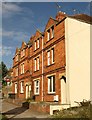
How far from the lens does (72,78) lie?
2319 centimetres

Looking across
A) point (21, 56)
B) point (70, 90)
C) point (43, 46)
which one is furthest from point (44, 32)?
point (21, 56)

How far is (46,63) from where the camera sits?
2877 cm

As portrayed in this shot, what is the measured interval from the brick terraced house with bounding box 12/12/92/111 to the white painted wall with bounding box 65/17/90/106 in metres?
0.23

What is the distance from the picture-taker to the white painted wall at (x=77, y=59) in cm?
2312

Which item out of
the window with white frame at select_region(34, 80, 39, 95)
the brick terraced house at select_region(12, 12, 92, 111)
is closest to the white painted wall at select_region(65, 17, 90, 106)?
the brick terraced house at select_region(12, 12, 92, 111)

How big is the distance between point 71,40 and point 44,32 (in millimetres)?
7011

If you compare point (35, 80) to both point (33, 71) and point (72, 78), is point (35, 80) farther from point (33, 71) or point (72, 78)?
point (72, 78)

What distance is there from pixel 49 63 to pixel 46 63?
739 mm

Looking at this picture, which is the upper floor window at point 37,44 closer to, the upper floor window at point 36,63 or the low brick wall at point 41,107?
the upper floor window at point 36,63

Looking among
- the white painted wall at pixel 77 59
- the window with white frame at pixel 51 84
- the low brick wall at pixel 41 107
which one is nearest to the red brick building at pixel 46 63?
the window with white frame at pixel 51 84

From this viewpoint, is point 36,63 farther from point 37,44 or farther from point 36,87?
point 36,87

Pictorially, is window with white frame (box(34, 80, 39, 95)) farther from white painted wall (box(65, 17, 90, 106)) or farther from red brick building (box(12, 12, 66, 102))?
white painted wall (box(65, 17, 90, 106))

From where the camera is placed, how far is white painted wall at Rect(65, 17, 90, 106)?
2312 centimetres

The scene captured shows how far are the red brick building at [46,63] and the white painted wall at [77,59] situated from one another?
2.62 ft
